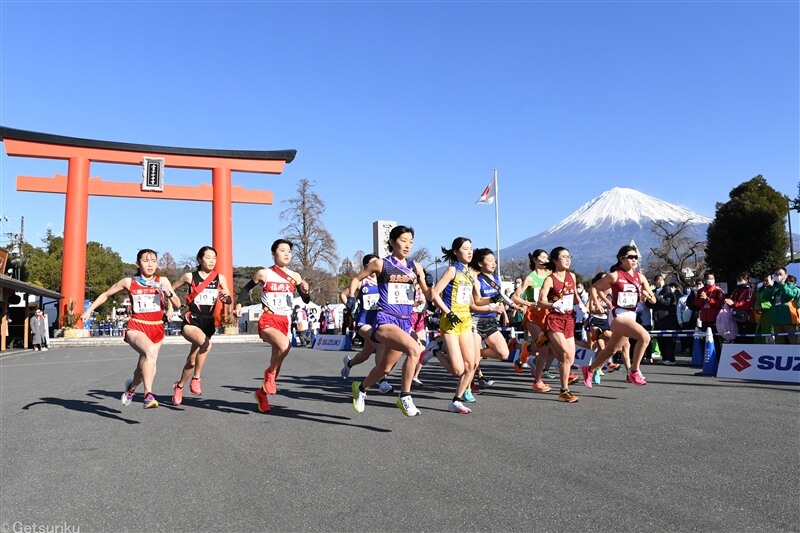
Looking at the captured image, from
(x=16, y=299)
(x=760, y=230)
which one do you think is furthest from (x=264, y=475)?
(x=760, y=230)

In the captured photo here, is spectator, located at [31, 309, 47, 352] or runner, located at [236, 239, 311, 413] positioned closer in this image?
runner, located at [236, 239, 311, 413]

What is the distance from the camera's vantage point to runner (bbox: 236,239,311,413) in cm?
781

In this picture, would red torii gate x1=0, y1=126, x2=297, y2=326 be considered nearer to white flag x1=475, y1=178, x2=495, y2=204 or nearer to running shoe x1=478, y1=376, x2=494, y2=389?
white flag x1=475, y1=178, x2=495, y2=204

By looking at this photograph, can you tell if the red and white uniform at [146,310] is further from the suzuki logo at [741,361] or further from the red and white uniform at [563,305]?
the suzuki logo at [741,361]

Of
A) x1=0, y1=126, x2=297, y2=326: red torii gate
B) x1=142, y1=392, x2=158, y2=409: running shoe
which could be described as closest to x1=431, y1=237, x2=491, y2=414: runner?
x1=142, y1=392, x2=158, y2=409: running shoe

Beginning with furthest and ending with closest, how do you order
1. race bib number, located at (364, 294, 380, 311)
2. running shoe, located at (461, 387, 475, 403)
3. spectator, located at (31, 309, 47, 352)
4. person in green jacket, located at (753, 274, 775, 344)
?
spectator, located at (31, 309, 47, 352) → person in green jacket, located at (753, 274, 775, 344) → race bib number, located at (364, 294, 380, 311) → running shoe, located at (461, 387, 475, 403)

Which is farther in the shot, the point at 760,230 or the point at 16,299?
the point at 760,230

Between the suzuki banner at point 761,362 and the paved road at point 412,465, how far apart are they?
178cm

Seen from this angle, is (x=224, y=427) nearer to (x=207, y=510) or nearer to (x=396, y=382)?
(x=207, y=510)

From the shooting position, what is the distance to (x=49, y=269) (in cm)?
5928

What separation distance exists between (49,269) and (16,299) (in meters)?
27.9

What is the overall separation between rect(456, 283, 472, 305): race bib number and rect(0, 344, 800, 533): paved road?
134cm

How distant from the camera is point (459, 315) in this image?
307 inches

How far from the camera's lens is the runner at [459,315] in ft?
24.2
